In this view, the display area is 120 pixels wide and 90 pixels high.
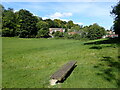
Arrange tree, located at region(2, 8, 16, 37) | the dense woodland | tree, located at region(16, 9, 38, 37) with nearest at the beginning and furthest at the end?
tree, located at region(2, 8, 16, 37) < the dense woodland < tree, located at region(16, 9, 38, 37)

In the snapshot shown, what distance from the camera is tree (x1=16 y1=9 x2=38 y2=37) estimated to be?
7031 centimetres

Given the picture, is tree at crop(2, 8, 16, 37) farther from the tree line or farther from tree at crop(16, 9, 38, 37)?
tree at crop(16, 9, 38, 37)

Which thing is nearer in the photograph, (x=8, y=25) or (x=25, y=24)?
(x=8, y=25)

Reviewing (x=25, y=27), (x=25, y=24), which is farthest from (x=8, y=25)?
(x=25, y=24)

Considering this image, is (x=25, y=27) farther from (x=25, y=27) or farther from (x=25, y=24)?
(x=25, y=24)

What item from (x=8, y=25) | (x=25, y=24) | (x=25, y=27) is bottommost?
(x=25, y=27)

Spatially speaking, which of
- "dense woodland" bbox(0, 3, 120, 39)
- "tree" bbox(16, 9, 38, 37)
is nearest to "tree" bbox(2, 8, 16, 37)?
"dense woodland" bbox(0, 3, 120, 39)

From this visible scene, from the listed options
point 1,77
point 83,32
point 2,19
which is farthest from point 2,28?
point 1,77

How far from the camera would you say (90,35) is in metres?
75.5

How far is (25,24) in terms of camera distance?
71.9 metres

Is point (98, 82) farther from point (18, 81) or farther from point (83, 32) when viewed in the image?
point (83, 32)

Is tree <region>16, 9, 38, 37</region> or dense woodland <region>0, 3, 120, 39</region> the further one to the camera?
tree <region>16, 9, 38, 37</region>

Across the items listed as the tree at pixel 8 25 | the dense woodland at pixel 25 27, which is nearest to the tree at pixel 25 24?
the dense woodland at pixel 25 27

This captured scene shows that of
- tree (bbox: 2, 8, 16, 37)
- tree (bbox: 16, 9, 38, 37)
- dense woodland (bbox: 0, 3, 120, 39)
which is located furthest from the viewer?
tree (bbox: 16, 9, 38, 37)
